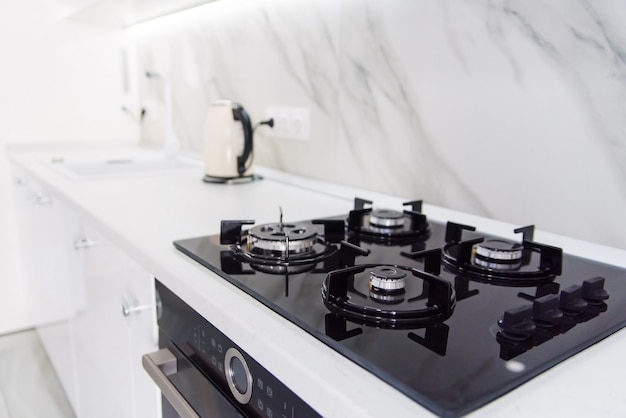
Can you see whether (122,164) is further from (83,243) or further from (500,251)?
(500,251)

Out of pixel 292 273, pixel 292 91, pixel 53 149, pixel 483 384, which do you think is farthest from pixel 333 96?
pixel 53 149

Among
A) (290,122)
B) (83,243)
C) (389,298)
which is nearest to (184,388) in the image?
(389,298)

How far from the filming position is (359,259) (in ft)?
2.60

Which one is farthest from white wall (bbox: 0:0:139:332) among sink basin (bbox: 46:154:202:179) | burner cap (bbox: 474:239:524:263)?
burner cap (bbox: 474:239:524:263)

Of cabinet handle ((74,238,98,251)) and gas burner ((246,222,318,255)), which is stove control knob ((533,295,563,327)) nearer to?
gas burner ((246,222,318,255))

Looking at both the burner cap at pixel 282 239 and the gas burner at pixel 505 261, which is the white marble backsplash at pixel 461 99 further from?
the burner cap at pixel 282 239

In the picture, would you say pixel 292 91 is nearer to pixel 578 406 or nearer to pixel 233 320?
pixel 233 320

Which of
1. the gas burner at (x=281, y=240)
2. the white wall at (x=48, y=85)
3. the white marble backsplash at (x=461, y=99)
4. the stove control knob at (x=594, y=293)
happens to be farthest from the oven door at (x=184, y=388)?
the white wall at (x=48, y=85)

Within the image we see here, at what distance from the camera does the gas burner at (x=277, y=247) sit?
0.74 meters

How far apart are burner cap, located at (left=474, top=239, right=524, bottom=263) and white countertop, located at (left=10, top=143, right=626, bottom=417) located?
0.17m

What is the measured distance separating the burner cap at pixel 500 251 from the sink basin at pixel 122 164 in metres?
1.30

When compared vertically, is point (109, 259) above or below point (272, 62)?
below

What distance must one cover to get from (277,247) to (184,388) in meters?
0.27

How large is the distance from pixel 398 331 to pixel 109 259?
791 mm
